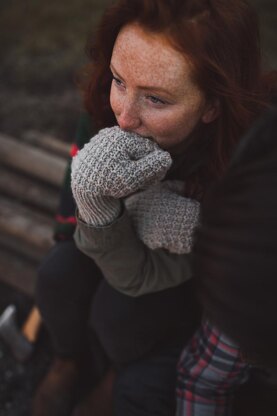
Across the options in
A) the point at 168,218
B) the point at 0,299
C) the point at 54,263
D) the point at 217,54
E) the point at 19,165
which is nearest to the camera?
the point at 217,54

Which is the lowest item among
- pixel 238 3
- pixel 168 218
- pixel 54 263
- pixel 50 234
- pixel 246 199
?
pixel 50 234

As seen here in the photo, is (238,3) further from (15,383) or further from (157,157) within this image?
(15,383)

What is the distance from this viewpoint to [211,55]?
30.5 inches

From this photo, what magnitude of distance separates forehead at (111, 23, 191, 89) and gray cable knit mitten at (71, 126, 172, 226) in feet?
0.35

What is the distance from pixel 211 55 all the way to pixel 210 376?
0.60m

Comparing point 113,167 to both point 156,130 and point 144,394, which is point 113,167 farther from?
point 144,394

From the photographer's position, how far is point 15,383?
4.63ft

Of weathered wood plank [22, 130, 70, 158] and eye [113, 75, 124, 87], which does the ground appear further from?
eye [113, 75, 124, 87]

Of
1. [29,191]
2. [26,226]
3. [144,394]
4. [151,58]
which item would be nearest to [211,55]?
[151,58]

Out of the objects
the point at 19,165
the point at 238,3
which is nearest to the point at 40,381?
the point at 19,165

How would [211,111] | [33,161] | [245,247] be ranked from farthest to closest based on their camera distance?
[33,161] → [211,111] → [245,247]

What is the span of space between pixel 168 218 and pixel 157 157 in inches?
5.2

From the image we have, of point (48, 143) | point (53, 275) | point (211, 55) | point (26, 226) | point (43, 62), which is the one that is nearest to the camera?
point (211, 55)

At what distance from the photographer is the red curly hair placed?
0.76 metres
